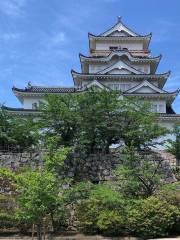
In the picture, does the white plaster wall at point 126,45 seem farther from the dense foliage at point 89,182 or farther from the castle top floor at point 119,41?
the dense foliage at point 89,182

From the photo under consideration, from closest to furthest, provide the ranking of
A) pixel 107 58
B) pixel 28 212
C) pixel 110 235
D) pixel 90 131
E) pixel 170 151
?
pixel 28 212 → pixel 110 235 → pixel 90 131 → pixel 170 151 → pixel 107 58

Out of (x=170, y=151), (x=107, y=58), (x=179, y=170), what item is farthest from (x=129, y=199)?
(x=107, y=58)

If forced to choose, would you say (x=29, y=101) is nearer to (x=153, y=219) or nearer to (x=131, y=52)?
(x=131, y=52)

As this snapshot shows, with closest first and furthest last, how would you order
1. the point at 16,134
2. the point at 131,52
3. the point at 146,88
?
the point at 16,134, the point at 146,88, the point at 131,52

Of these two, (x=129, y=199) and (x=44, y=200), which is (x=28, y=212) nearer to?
(x=44, y=200)

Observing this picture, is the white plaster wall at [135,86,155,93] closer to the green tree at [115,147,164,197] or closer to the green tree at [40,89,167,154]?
the green tree at [40,89,167,154]

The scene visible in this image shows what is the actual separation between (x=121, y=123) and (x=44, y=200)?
A: 29.9 feet

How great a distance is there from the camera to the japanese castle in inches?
1499

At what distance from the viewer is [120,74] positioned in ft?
131

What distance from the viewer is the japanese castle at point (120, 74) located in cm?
3806

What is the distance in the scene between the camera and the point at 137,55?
43.4 meters

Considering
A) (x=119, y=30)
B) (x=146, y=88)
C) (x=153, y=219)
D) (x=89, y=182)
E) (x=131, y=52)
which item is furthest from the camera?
(x=119, y=30)

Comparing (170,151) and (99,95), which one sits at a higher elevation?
(99,95)

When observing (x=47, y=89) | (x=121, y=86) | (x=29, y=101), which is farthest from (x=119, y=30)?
(x=29, y=101)
